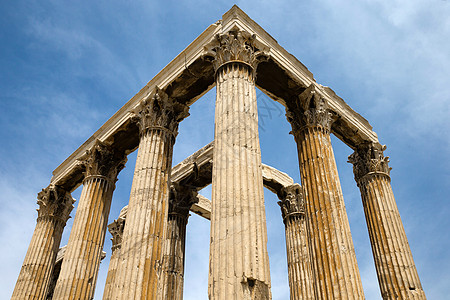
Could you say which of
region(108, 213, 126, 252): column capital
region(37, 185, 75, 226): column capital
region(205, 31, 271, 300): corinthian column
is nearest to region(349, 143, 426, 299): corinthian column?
region(205, 31, 271, 300): corinthian column

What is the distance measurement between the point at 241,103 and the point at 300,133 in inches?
165

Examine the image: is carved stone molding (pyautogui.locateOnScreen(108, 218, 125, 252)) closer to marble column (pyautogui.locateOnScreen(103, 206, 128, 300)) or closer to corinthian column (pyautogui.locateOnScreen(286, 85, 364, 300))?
marble column (pyautogui.locateOnScreen(103, 206, 128, 300))

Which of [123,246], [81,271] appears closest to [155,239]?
[123,246]

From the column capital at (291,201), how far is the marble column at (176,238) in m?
4.57

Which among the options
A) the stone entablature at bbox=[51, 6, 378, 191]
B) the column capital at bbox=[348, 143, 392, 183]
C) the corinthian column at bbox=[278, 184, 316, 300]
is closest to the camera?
the stone entablature at bbox=[51, 6, 378, 191]

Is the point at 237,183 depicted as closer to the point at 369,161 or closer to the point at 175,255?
the point at 369,161

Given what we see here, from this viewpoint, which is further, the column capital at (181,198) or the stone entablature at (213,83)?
the column capital at (181,198)

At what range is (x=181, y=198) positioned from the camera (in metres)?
20.8

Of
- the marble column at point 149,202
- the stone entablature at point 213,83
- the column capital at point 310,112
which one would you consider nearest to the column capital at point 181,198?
the stone entablature at point 213,83

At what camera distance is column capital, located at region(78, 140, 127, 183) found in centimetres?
1761

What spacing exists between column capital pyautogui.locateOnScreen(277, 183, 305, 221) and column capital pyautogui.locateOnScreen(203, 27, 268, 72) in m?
9.16

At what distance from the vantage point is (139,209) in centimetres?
1324

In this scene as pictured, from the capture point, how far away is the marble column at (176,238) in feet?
59.4

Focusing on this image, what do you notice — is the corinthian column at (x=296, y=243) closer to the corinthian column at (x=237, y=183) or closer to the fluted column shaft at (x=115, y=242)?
the corinthian column at (x=237, y=183)
